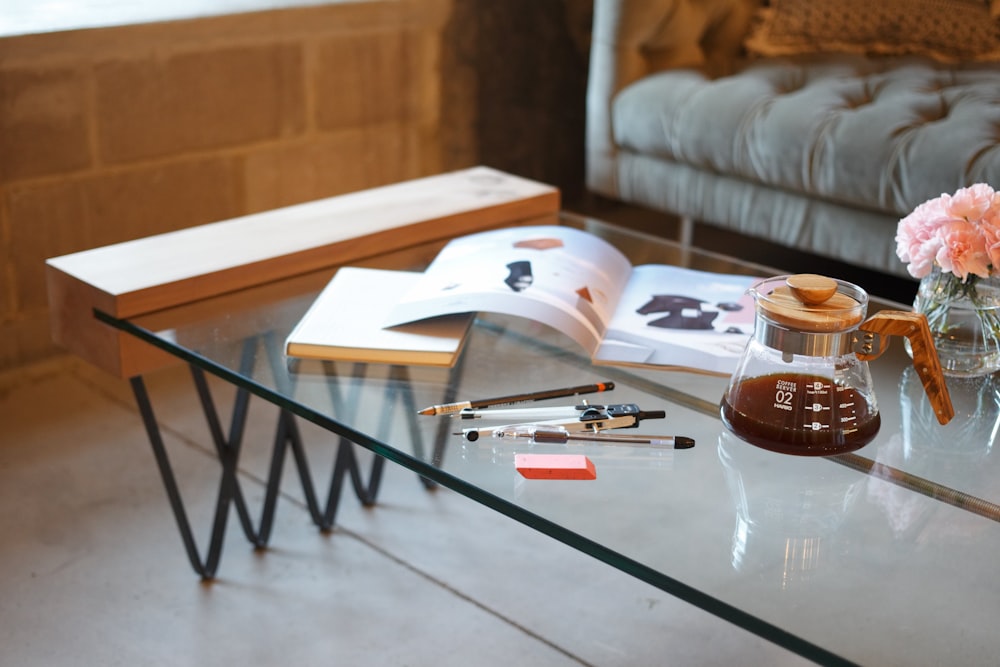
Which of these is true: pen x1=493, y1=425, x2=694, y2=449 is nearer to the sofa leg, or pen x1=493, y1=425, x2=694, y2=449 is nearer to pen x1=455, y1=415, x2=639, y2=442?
pen x1=455, y1=415, x2=639, y2=442

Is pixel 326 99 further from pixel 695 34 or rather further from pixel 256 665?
pixel 256 665

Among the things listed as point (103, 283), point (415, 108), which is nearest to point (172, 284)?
point (103, 283)

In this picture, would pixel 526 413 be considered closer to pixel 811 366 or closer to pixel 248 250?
pixel 811 366

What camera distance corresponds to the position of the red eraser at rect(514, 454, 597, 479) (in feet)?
2.49

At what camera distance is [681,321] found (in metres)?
1.00

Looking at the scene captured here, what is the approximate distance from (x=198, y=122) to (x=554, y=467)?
54.4 inches

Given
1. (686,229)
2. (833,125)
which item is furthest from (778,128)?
(686,229)

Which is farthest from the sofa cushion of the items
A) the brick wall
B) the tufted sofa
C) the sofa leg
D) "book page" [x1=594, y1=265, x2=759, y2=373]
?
"book page" [x1=594, y1=265, x2=759, y2=373]

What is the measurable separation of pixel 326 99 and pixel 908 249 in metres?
1.42

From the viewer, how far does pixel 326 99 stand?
2117 mm

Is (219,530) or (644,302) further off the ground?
(644,302)

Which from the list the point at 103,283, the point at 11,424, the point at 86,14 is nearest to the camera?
the point at 103,283

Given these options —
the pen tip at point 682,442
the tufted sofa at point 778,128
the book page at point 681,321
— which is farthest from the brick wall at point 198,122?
the pen tip at point 682,442

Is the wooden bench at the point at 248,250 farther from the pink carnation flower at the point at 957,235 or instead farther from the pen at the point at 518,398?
the pink carnation flower at the point at 957,235
